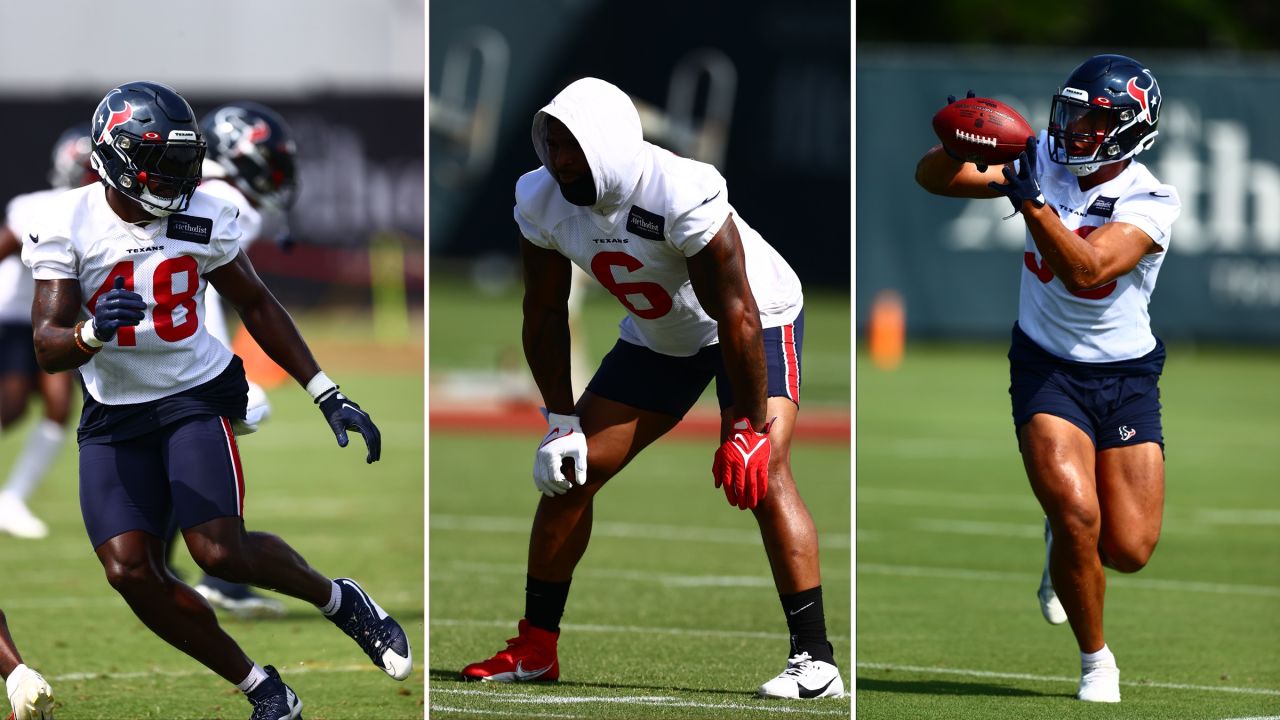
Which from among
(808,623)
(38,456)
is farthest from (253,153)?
(38,456)

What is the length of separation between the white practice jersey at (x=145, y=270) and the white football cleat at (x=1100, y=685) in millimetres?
3142

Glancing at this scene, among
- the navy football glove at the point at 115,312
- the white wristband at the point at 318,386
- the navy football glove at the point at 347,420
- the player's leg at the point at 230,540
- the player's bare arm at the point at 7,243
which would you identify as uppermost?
the player's bare arm at the point at 7,243

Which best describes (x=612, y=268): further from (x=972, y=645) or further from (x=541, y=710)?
(x=972, y=645)

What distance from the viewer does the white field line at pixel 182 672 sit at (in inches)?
255

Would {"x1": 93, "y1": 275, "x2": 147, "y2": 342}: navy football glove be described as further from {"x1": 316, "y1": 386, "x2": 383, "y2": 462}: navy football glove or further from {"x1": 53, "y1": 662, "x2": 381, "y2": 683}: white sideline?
{"x1": 53, "y1": 662, "x2": 381, "y2": 683}: white sideline

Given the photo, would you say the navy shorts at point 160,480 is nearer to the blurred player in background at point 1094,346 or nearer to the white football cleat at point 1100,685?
the blurred player in background at point 1094,346

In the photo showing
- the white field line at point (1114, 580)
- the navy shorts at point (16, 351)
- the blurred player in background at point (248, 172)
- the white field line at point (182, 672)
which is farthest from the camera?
the navy shorts at point (16, 351)

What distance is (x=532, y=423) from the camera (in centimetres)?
1564

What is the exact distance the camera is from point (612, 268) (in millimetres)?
5750

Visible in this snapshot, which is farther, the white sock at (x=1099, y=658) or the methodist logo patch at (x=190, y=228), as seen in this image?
the white sock at (x=1099, y=658)

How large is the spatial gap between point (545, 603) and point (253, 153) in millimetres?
2708

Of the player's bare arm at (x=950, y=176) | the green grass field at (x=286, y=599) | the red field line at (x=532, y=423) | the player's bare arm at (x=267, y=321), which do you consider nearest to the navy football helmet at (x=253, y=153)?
the green grass field at (x=286, y=599)

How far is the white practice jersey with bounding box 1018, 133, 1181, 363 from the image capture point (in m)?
6.07

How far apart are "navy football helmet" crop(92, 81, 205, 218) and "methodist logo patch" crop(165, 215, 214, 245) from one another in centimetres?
3
